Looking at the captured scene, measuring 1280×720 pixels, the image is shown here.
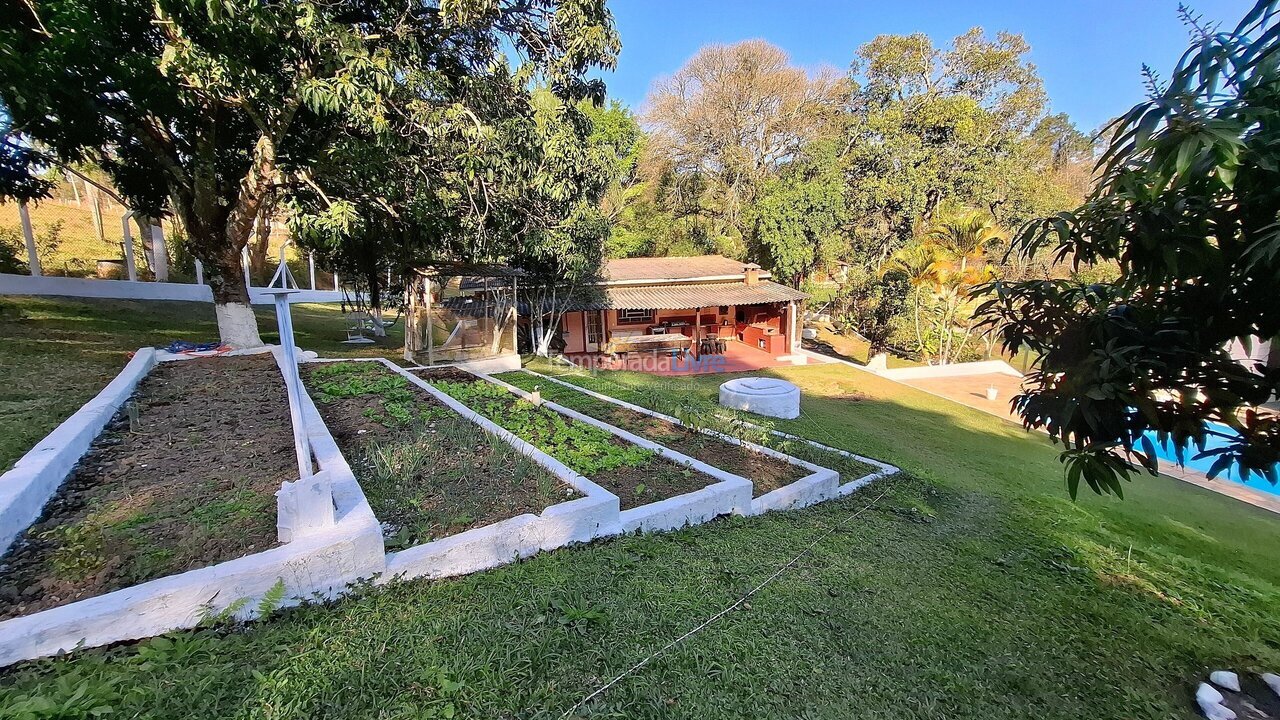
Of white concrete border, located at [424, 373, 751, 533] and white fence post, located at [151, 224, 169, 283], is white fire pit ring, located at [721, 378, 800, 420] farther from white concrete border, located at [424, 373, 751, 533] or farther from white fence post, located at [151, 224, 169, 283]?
white fence post, located at [151, 224, 169, 283]

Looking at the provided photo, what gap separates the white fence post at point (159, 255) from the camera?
15.1m

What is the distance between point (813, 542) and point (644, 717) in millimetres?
2403

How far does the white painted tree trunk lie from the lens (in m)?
8.56

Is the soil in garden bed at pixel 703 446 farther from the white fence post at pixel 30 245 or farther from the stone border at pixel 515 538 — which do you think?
the white fence post at pixel 30 245

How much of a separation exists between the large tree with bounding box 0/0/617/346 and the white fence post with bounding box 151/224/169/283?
20.1 ft

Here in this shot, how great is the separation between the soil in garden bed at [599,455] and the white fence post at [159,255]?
595 inches

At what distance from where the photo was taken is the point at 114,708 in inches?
70.8

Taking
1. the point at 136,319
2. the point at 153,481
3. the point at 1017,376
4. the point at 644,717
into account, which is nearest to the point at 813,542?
the point at 644,717

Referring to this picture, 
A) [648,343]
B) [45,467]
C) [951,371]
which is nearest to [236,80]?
[45,467]

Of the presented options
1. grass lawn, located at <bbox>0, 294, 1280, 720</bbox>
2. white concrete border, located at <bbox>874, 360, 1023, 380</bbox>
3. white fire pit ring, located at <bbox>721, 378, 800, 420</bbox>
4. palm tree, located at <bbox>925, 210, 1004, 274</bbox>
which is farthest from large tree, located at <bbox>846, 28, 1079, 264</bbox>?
grass lawn, located at <bbox>0, 294, 1280, 720</bbox>

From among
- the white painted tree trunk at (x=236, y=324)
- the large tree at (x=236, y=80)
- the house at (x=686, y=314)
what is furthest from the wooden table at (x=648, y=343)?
the white painted tree trunk at (x=236, y=324)

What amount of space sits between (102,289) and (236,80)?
12.9 m

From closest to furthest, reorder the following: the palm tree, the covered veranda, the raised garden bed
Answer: the raised garden bed, the palm tree, the covered veranda

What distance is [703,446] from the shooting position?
5883 millimetres
